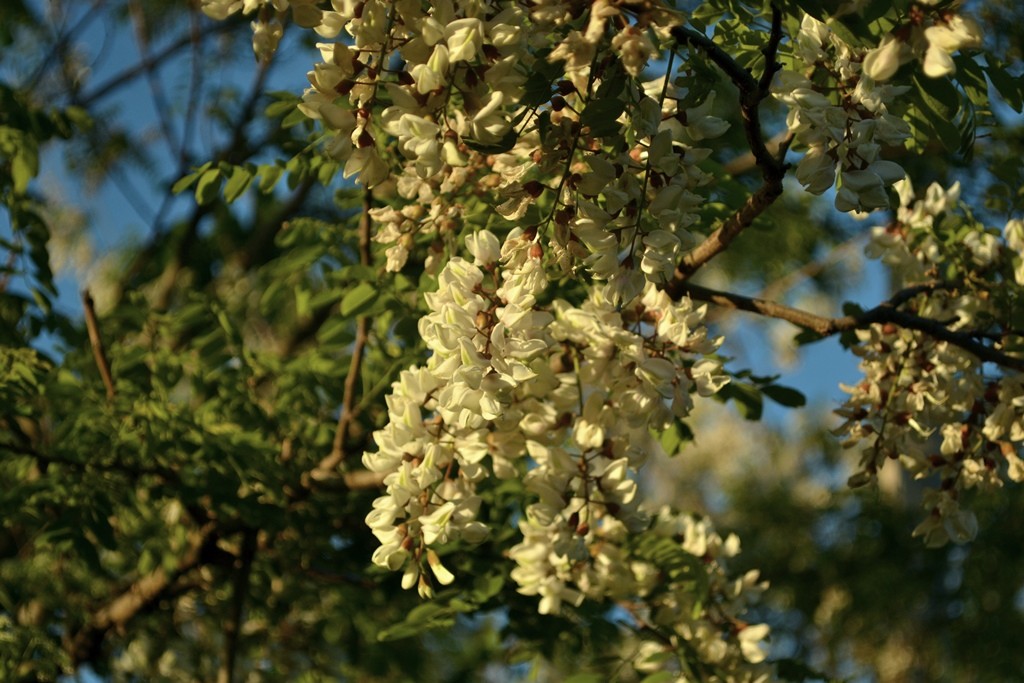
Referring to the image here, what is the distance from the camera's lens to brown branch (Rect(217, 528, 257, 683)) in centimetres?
313

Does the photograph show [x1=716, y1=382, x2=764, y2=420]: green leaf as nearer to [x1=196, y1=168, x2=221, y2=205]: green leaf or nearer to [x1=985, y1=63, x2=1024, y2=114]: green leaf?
[x1=985, y1=63, x2=1024, y2=114]: green leaf

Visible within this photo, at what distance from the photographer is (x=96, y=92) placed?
19.4ft

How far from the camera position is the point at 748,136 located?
67.6 inches

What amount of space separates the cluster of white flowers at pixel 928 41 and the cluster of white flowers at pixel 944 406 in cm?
103

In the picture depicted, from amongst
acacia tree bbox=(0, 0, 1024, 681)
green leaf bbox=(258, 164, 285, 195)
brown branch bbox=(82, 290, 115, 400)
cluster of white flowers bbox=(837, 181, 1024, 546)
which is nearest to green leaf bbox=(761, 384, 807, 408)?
acacia tree bbox=(0, 0, 1024, 681)

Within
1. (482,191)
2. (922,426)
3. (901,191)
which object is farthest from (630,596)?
(482,191)

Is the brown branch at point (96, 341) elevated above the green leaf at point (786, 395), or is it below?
below

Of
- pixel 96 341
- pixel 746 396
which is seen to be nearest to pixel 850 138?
pixel 746 396

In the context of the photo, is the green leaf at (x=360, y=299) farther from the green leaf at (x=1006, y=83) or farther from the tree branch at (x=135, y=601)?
the green leaf at (x=1006, y=83)

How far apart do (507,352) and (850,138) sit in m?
0.55

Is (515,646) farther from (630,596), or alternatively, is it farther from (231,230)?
(231,230)

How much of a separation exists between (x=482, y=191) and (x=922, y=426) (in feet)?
3.37

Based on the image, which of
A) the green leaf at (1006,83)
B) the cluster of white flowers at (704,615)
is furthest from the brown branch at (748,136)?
the cluster of white flowers at (704,615)

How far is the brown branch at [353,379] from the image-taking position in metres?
2.45
